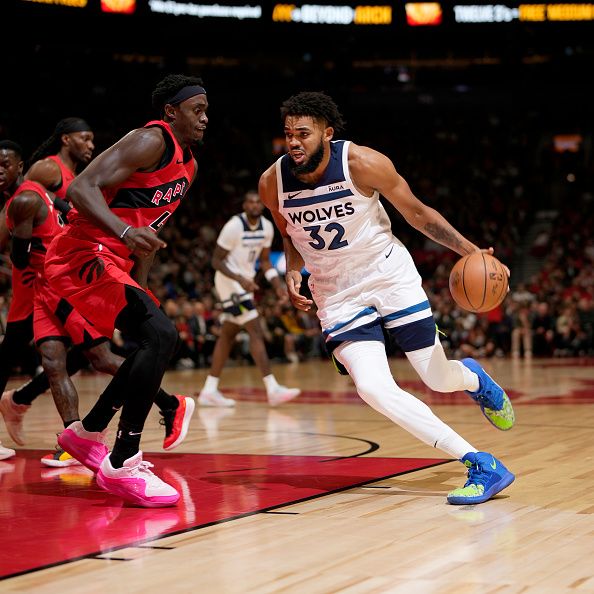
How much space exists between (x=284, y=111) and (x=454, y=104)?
2314cm

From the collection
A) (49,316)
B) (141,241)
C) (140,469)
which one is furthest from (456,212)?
(141,241)

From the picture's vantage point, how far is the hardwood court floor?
3227 millimetres

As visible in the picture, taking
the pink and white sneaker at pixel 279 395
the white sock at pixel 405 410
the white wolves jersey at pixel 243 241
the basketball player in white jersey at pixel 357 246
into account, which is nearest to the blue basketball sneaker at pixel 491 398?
the basketball player in white jersey at pixel 357 246

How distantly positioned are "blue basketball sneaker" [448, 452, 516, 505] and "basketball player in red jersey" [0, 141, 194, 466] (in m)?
2.32

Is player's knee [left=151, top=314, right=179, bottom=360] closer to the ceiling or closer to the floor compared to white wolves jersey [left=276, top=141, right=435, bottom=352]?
closer to the floor

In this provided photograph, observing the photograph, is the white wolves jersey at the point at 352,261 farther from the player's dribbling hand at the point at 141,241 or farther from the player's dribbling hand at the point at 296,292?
the player's dribbling hand at the point at 141,241

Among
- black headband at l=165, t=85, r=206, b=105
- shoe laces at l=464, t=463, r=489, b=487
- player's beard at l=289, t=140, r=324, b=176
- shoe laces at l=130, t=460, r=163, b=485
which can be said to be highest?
black headband at l=165, t=85, r=206, b=105

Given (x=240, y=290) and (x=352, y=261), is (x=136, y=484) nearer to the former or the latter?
(x=352, y=261)

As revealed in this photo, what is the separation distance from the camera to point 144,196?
478cm

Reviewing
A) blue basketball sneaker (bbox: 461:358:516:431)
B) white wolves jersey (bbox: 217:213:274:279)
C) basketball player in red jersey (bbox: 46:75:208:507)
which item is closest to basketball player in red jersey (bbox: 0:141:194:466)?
basketball player in red jersey (bbox: 46:75:208:507)

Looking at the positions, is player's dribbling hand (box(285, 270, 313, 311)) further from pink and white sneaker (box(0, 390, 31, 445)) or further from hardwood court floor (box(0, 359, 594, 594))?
pink and white sneaker (box(0, 390, 31, 445))

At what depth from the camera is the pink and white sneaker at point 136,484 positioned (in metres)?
4.52

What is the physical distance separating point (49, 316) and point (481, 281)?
105 inches

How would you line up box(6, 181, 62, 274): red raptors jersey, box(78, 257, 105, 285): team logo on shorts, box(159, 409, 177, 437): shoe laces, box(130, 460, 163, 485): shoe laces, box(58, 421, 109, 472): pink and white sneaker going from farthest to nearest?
box(6, 181, 62, 274): red raptors jersey
box(159, 409, 177, 437): shoe laces
box(58, 421, 109, 472): pink and white sneaker
box(78, 257, 105, 285): team logo on shorts
box(130, 460, 163, 485): shoe laces
